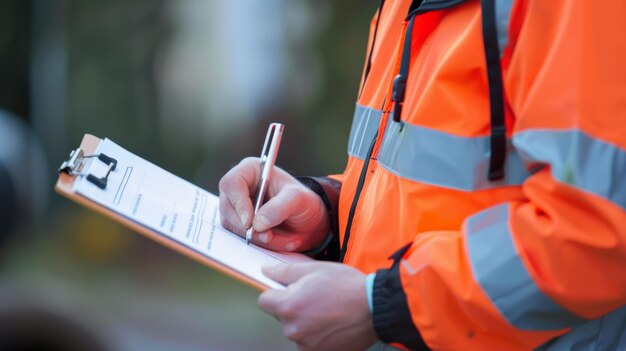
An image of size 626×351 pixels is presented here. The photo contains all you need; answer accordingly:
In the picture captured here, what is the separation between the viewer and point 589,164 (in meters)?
0.98

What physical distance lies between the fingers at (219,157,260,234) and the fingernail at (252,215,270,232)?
0.02 meters

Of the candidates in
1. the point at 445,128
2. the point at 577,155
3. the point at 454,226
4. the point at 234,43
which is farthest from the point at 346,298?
the point at 234,43

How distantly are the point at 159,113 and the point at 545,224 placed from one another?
3.55m

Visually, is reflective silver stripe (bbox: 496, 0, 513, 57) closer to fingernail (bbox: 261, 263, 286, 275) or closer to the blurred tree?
Answer: fingernail (bbox: 261, 263, 286, 275)

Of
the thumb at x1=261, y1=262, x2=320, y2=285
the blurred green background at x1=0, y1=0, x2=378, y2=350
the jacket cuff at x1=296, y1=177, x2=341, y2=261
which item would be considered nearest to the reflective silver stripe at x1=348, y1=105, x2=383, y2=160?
the jacket cuff at x1=296, y1=177, x2=341, y2=261

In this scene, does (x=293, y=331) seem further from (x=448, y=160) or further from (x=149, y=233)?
(x=448, y=160)

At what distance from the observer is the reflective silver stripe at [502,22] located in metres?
1.07

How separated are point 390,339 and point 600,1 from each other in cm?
65

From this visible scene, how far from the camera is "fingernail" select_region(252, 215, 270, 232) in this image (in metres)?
1.50

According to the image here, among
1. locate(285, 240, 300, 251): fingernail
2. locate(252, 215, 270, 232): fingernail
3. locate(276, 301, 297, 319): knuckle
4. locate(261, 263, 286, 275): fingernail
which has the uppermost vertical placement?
locate(261, 263, 286, 275): fingernail

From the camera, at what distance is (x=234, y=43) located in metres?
4.22

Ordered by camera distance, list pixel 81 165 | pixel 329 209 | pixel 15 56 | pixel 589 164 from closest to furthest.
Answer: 1. pixel 589 164
2. pixel 81 165
3. pixel 329 209
4. pixel 15 56

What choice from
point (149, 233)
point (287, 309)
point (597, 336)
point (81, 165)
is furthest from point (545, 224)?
point (81, 165)

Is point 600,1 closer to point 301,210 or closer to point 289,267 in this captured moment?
point 289,267
